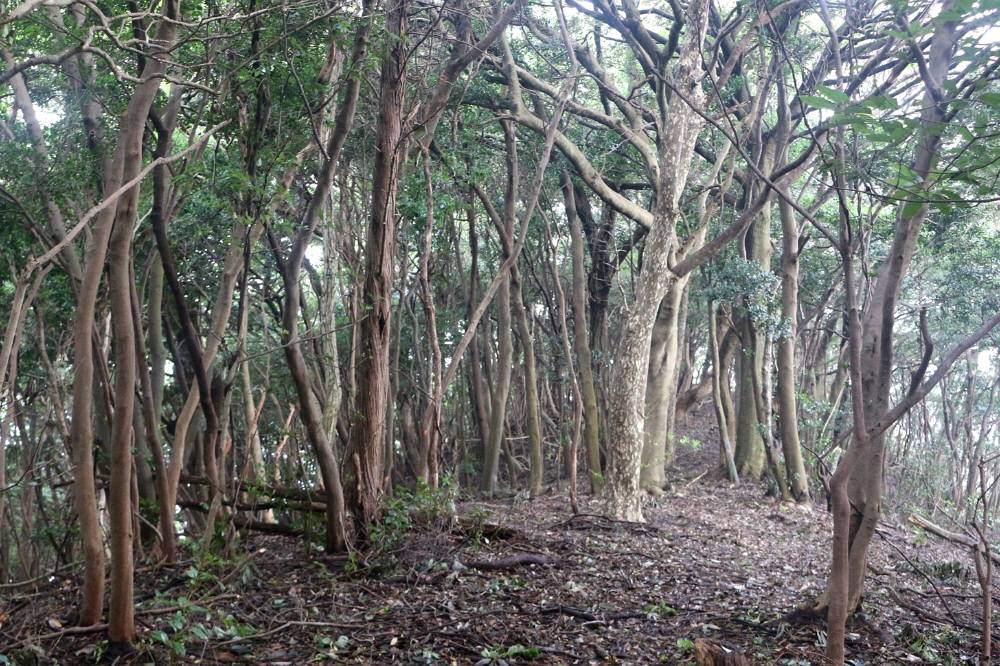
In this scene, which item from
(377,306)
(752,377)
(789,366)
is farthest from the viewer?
(752,377)

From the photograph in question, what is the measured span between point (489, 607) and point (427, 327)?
377cm

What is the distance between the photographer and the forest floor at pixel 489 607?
517 centimetres

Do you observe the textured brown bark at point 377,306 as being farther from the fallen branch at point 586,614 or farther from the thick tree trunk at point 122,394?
the thick tree trunk at point 122,394

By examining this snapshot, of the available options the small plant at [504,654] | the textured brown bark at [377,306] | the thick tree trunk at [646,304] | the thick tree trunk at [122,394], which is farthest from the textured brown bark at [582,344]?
the thick tree trunk at [122,394]

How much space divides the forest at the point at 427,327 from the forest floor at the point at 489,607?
0.03 m

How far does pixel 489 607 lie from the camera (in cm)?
616

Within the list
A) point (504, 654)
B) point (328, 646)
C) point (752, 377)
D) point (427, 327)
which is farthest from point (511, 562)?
point (752, 377)

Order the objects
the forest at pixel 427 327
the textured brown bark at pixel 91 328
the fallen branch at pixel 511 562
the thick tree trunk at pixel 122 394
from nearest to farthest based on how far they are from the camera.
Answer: the textured brown bark at pixel 91 328 → the thick tree trunk at pixel 122 394 → the forest at pixel 427 327 → the fallen branch at pixel 511 562

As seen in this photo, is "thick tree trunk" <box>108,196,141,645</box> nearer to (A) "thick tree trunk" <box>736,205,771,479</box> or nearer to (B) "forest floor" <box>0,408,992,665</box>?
(B) "forest floor" <box>0,408,992,665</box>

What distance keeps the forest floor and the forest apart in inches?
1.3

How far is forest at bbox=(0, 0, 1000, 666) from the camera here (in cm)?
445

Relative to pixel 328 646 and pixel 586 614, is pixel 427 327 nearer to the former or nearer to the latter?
pixel 586 614

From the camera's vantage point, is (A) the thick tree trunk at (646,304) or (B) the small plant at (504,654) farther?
(A) the thick tree trunk at (646,304)

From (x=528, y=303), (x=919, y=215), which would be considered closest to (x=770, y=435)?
(x=528, y=303)
